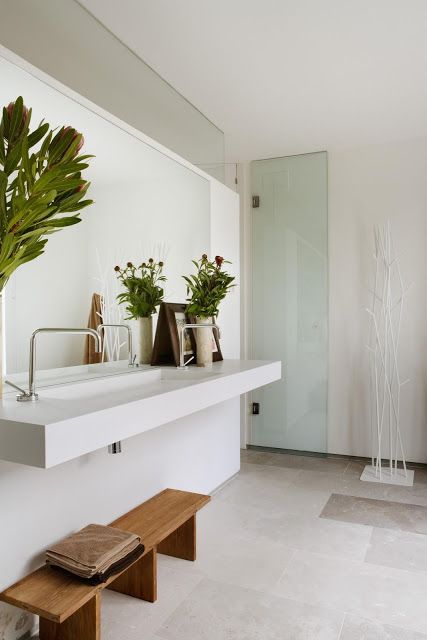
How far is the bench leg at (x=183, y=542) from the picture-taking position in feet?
8.08

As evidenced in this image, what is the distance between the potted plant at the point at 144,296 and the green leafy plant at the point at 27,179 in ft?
3.28

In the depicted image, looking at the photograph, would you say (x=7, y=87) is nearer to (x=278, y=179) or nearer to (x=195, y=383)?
(x=195, y=383)

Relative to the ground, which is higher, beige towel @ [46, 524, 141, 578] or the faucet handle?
the faucet handle

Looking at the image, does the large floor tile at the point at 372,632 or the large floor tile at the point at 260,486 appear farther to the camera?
the large floor tile at the point at 260,486

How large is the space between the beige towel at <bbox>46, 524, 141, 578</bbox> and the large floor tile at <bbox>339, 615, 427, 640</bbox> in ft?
2.80

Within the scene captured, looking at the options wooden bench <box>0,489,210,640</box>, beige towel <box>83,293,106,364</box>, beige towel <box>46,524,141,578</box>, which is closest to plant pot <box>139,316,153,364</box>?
beige towel <box>83,293,106,364</box>

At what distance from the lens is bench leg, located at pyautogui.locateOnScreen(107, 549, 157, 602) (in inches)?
82.7

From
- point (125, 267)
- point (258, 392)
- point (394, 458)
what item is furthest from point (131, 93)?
point (394, 458)

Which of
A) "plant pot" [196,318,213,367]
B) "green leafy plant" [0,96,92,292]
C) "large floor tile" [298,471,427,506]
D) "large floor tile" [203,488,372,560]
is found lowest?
"large floor tile" [298,471,427,506]

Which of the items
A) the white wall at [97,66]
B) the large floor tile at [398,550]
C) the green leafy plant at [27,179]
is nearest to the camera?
the green leafy plant at [27,179]

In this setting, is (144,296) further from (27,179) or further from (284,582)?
(284,582)

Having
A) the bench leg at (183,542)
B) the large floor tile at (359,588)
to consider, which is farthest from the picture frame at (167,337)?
the large floor tile at (359,588)

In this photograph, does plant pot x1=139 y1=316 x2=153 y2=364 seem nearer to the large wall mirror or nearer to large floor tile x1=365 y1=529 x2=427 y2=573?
the large wall mirror

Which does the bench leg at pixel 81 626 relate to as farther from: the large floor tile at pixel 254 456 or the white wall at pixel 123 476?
the large floor tile at pixel 254 456
